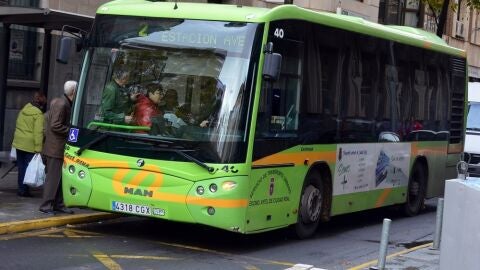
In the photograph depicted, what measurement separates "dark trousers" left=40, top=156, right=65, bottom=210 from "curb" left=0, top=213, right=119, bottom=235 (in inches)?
13.9

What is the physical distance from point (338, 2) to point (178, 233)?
18156 millimetres

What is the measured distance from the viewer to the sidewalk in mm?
10023

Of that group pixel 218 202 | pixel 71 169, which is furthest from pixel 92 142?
pixel 218 202

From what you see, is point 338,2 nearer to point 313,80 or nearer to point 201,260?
point 313,80

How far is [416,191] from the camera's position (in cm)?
1490

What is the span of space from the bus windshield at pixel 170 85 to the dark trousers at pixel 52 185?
1.30 meters

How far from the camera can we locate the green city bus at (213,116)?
9.20 m

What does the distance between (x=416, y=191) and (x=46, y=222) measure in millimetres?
7408

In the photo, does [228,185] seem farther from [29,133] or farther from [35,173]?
[29,133]

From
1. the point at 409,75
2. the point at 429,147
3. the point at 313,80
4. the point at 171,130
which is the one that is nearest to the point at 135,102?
the point at 171,130

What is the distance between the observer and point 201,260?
906 cm

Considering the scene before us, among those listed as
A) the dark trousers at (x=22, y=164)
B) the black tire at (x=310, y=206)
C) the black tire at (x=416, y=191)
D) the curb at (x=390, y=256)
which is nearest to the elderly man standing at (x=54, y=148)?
the dark trousers at (x=22, y=164)

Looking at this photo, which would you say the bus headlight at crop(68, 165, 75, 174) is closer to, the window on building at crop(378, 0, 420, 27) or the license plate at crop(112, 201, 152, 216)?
the license plate at crop(112, 201, 152, 216)

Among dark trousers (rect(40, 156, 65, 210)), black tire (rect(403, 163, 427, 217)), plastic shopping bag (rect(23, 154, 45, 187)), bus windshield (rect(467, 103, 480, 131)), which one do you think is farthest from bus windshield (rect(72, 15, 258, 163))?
bus windshield (rect(467, 103, 480, 131))
